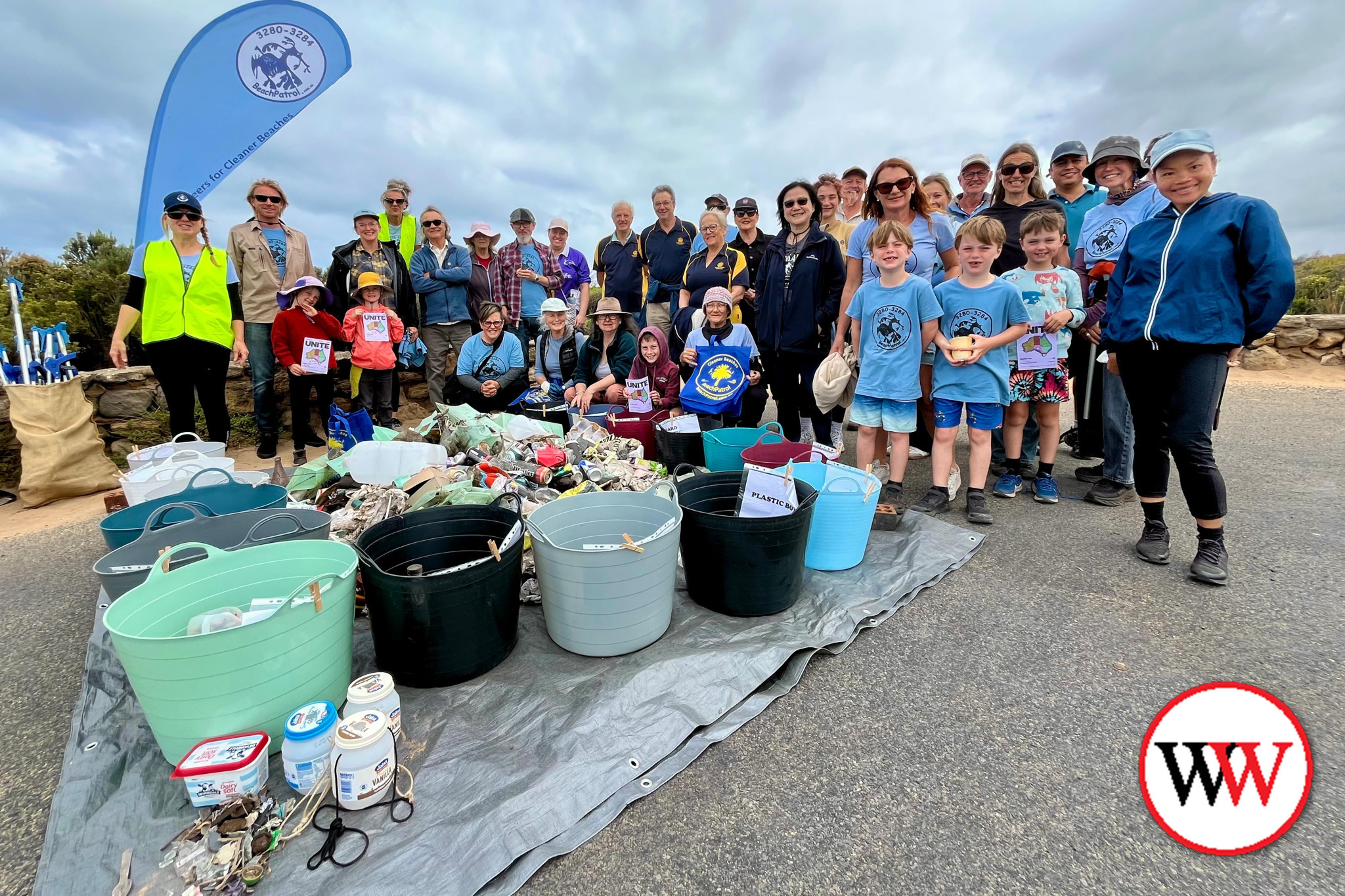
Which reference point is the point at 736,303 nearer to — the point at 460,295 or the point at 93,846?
the point at 460,295

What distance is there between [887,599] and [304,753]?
2114 mm

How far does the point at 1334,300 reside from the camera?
8.84 meters

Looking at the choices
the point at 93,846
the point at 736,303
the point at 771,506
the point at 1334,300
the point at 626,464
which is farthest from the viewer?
the point at 1334,300

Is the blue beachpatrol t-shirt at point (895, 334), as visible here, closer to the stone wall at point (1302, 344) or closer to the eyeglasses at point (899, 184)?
the eyeglasses at point (899, 184)

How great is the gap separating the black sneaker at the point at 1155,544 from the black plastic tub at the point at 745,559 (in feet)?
5.59

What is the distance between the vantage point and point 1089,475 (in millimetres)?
4070

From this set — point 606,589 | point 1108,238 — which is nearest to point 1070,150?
point 1108,238

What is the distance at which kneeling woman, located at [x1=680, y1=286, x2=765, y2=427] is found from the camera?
4.39m

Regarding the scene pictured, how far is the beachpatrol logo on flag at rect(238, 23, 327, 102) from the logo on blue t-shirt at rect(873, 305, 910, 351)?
19.7 feet

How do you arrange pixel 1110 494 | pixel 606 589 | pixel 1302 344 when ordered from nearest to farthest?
pixel 606 589
pixel 1110 494
pixel 1302 344

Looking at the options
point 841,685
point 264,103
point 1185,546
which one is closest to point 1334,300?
point 1185,546

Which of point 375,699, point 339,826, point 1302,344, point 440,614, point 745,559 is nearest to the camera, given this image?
point 339,826

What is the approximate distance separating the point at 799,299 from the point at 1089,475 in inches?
93.0

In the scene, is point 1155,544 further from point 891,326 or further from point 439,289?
point 439,289
